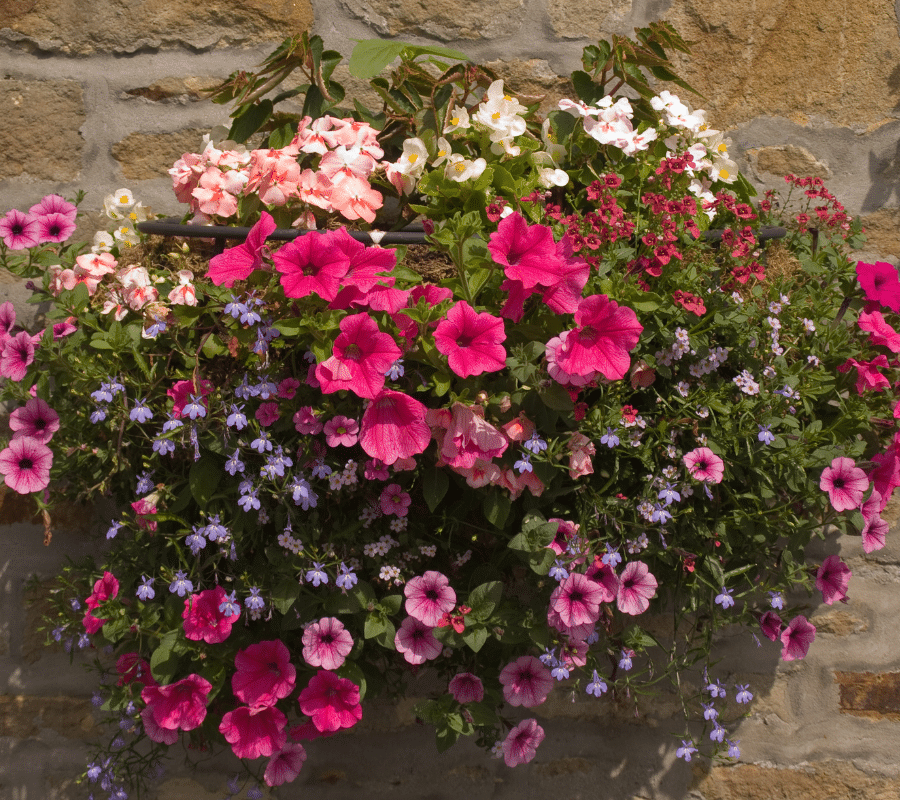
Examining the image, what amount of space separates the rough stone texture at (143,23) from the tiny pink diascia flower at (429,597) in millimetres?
1424

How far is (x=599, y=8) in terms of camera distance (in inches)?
71.8

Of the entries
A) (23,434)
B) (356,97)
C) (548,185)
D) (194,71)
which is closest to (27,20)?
(194,71)

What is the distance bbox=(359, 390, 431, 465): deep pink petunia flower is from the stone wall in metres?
0.92

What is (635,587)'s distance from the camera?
52.6 inches

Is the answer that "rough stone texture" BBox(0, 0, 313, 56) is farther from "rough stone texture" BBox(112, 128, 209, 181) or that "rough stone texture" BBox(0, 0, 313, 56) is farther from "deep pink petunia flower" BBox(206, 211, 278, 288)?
"deep pink petunia flower" BBox(206, 211, 278, 288)

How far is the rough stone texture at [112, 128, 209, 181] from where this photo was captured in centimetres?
179

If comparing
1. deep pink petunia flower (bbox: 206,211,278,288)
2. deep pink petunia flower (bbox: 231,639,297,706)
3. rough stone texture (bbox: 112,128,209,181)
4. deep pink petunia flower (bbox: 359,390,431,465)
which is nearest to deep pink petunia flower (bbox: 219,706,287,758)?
A: deep pink petunia flower (bbox: 231,639,297,706)

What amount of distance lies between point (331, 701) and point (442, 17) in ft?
5.50

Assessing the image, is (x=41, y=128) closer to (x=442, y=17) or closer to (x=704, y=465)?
(x=442, y=17)

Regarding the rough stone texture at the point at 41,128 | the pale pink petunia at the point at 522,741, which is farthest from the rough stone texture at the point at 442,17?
the pale pink petunia at the point at 522,741

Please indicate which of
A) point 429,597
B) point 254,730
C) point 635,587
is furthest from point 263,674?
point 635,587

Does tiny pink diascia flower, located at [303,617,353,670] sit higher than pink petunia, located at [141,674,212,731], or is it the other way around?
tiny pink diascia flower, located at [303,617,353,670]

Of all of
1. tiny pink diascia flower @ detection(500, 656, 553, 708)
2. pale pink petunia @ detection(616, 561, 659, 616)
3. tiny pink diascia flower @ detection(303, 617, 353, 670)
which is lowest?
tiny pink diascia flower @ detection(500, 656, 553, 708)

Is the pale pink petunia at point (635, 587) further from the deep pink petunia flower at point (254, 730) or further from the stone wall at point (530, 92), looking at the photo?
the deep pink petunia flower at point (254, 730)
